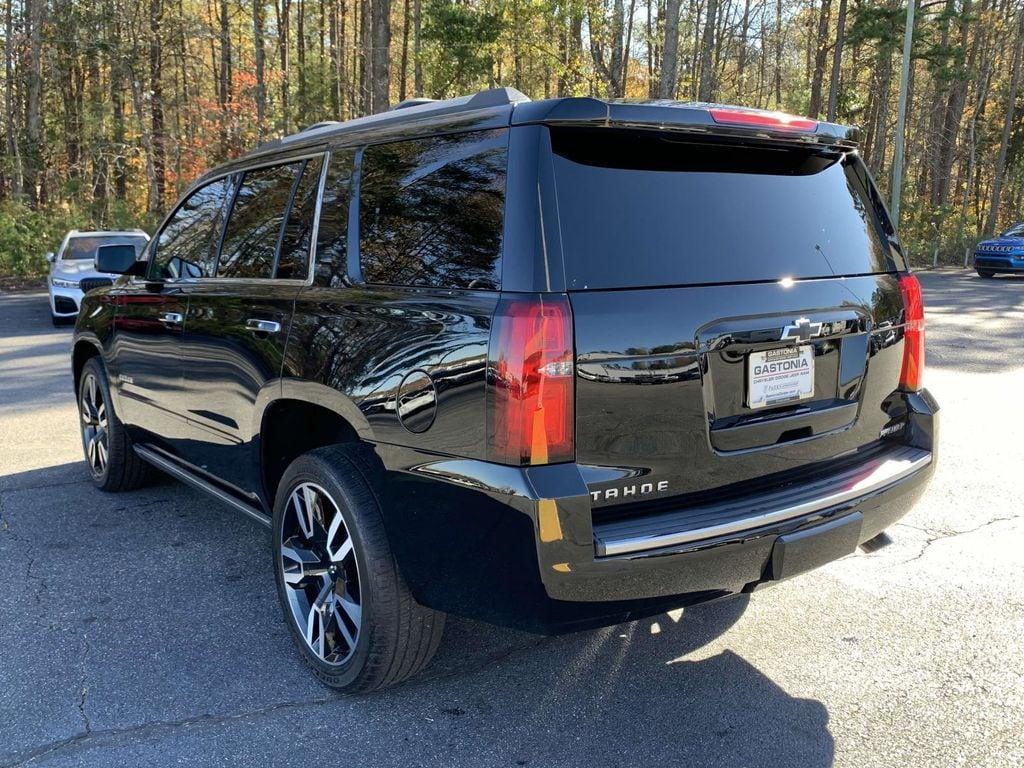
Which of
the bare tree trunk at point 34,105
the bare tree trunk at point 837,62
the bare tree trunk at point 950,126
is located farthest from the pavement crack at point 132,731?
the bare tree trunk at point 950,126

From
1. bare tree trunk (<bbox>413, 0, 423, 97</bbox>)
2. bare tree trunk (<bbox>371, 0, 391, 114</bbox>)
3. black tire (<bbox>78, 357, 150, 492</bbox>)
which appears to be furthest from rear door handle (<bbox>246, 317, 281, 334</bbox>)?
bare tree trunk (<bbox>413, 0, 423, 97</bbox>)

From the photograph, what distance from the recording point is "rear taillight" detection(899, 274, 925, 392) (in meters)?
3.18

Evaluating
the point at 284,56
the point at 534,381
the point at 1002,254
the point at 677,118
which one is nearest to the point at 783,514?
the point at 534,381

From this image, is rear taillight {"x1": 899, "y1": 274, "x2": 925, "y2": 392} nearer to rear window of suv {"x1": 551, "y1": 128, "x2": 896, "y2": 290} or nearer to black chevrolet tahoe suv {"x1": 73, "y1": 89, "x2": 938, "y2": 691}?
black chevrolet tahoe suv {"x1": 73, "y1": 89, "x2": 938, "y2": 691}

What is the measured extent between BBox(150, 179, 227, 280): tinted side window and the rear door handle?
0.68 meters

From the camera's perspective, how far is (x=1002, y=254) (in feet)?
74.4

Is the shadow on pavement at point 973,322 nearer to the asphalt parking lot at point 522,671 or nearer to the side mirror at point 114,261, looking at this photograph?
the asphalt parking lot at point 522,671

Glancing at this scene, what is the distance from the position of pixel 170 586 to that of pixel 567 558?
2331 mm

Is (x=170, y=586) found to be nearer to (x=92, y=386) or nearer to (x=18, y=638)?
(x=18, y=638)

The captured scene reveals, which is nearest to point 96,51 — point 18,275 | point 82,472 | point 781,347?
point 18,275

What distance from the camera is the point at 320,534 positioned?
3.03m

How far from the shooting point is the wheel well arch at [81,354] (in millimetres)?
5191

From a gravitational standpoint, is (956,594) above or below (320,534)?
below

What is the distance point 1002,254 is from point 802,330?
23802 mm
